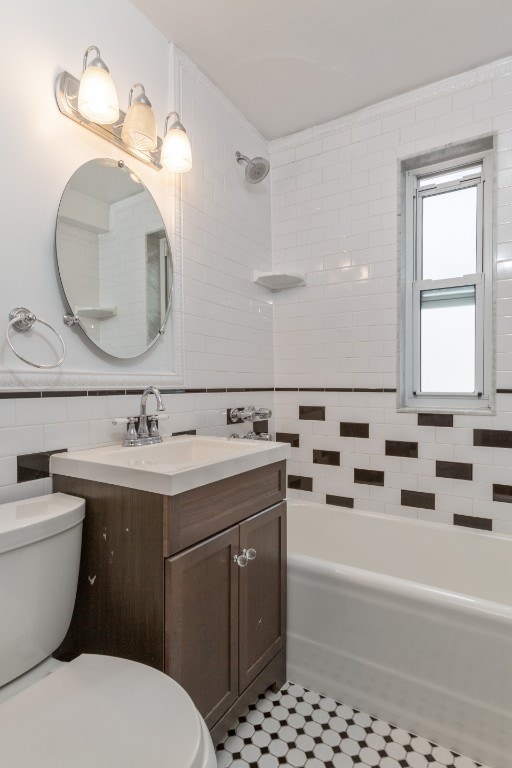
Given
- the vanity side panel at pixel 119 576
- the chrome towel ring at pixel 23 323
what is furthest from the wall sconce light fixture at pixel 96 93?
the vanity side panel at pixel 119 576

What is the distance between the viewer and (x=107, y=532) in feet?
3.76

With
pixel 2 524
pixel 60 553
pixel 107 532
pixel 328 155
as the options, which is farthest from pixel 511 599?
pixel 328 155

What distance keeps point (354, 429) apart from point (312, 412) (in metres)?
0.25

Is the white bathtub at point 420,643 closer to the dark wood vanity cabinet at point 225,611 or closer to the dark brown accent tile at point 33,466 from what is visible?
the dark wood vanity cabinet at point 225,611

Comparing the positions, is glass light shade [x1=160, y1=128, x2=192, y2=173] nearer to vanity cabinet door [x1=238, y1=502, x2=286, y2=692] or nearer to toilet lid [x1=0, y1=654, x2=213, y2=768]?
vanity cabinet door [x1=238, y1=502, x2=286, y2=692]

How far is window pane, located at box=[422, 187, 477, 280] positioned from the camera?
2055 mm

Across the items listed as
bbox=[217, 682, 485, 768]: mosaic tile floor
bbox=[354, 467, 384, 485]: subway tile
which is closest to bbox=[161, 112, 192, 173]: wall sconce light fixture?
bbox=[354, 467, 384, 485]: subway tile

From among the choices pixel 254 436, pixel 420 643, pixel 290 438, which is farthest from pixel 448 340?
pixel 420 643

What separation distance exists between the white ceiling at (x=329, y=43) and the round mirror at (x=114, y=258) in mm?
703

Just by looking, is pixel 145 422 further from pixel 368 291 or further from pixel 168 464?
pixel 368 291

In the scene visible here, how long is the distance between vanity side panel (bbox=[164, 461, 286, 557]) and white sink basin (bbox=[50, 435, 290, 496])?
37 mm

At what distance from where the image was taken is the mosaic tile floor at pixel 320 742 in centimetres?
126

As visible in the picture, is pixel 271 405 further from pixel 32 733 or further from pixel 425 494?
pixel 32 733

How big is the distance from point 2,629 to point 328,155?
2404 millimetres
